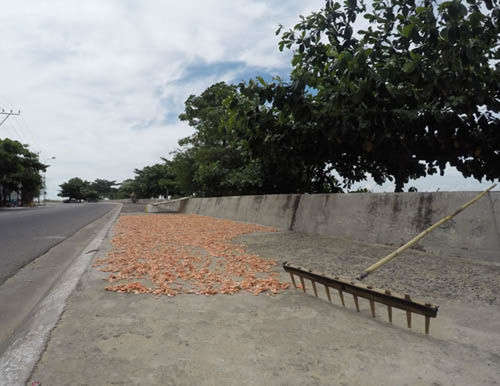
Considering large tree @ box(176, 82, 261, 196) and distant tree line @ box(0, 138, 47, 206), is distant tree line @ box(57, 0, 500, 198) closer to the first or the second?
large tree @ box(176, 82, 261, 196)

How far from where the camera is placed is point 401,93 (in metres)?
6.22

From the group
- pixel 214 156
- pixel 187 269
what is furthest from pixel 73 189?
pixel 187 269

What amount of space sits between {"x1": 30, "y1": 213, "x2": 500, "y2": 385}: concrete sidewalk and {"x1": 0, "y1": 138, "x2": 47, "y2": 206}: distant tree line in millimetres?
45047

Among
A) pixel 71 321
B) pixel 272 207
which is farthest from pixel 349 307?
pixel 272 207

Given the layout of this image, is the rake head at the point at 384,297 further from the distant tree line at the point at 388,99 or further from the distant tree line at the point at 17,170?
the distant tree line at the point at 17,170

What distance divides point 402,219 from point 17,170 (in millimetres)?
48891

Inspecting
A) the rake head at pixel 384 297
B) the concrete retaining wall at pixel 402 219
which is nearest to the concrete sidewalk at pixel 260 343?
the rake head at pixel 384 297

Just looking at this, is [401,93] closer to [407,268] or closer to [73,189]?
[407,268]

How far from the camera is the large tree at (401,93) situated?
496 cm

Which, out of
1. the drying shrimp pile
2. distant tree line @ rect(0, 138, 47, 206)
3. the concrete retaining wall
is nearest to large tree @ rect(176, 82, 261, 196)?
the concrete retaining wall

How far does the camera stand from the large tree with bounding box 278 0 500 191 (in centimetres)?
496

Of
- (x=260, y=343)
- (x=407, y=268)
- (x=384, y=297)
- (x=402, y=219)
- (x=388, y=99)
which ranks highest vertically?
(x=388, y=99)

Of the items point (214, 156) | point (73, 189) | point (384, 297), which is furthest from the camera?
point (73, 189)

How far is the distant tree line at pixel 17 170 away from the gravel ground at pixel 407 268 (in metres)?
44.0
